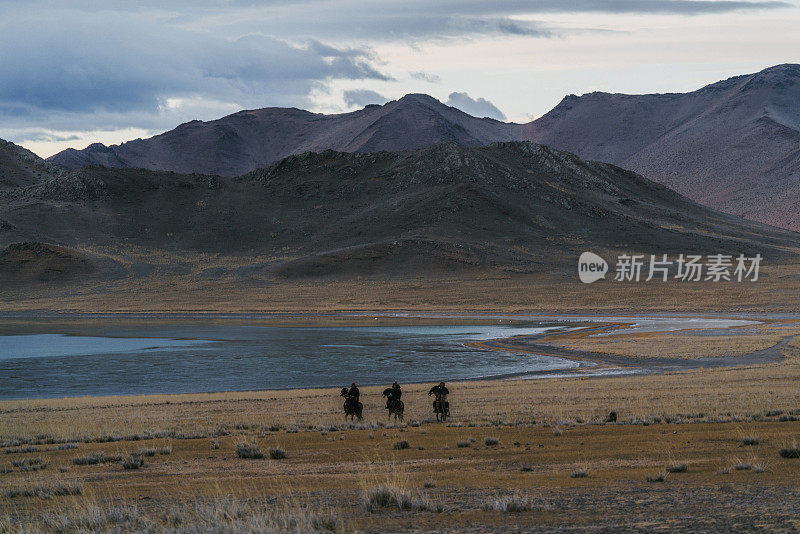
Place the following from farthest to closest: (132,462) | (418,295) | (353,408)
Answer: (418,295) < (353,408) < (132,462)

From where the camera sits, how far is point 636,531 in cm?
853

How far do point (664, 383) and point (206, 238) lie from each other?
14200 centimetres

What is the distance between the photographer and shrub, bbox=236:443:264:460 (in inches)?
618

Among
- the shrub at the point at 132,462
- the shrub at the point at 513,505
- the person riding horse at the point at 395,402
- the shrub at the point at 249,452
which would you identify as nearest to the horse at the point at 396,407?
the person riding horse at the point at 395,402

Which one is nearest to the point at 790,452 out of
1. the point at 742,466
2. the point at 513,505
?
the point at 742,466

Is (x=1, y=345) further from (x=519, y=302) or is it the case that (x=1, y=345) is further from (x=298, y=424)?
(x=519, y=302)

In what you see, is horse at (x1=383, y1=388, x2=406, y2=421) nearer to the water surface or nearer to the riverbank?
the riverbank

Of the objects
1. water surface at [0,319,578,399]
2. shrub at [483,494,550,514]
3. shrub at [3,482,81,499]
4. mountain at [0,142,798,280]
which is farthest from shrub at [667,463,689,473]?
mountain at [0,142,798,280]

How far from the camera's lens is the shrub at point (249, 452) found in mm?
15703

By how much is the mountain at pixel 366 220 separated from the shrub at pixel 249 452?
111 m

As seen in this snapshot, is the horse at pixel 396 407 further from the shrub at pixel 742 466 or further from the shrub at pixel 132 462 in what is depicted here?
the shrub at pixel 742 466

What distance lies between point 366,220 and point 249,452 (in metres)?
148

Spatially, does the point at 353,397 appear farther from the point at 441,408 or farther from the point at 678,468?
the point at 678,468

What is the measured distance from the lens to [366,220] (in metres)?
163
